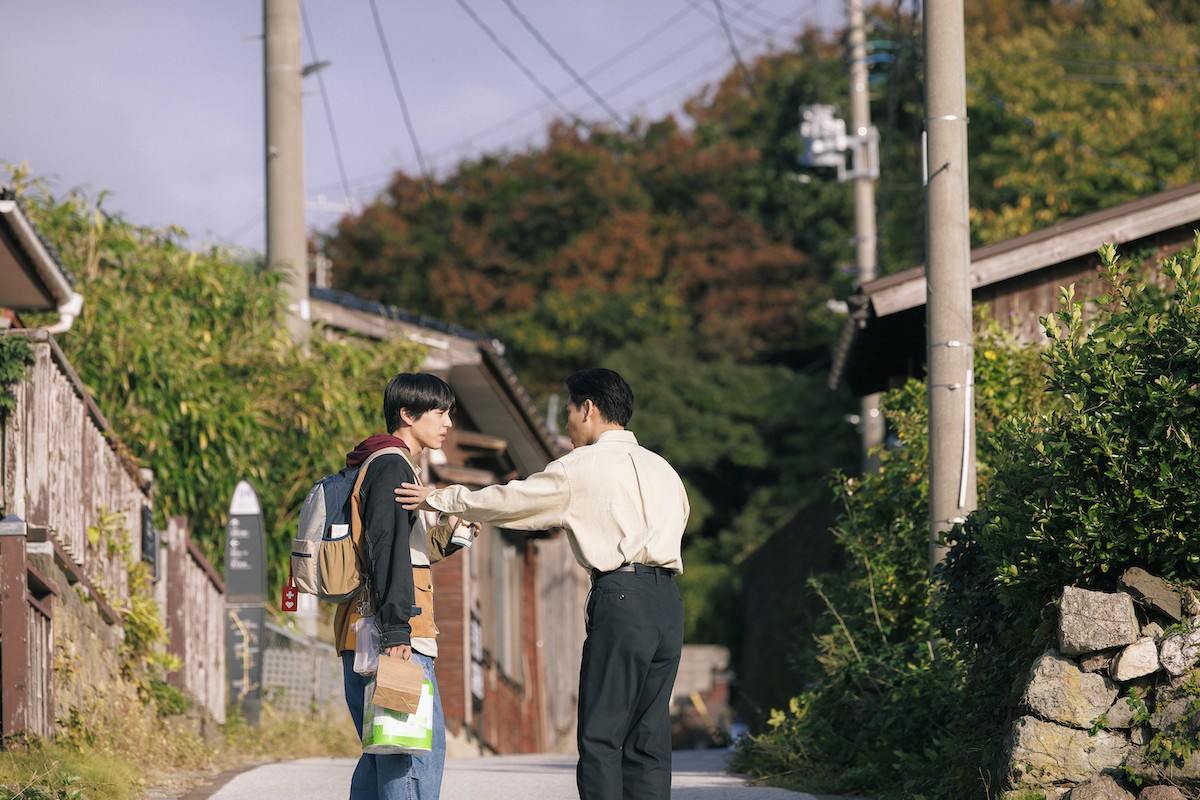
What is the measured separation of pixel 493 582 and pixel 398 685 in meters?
15.1

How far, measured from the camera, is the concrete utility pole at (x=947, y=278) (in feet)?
27.2

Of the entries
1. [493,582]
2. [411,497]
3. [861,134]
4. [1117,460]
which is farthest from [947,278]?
[861,134]

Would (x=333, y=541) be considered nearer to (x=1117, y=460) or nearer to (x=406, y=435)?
(x=406, y=435)

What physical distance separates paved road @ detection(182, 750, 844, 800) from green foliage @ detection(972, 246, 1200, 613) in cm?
216

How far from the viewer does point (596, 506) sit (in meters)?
5.30

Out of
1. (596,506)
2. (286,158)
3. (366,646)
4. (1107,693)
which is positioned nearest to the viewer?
(366,646)

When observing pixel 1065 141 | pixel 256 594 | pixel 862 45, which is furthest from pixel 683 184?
pixel 256 594

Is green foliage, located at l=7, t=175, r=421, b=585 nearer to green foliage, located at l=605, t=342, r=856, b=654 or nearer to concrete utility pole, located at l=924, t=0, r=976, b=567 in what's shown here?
concrete utility pole, located at l=924, t=0, r=976, b=567

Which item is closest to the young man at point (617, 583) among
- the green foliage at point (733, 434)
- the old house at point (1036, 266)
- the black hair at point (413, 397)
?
the black hair at point (413, 397)

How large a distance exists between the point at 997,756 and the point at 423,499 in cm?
283

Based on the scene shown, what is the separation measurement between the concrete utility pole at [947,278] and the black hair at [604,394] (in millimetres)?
3334

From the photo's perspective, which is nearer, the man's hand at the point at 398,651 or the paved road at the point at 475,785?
the man's hand at the point at 398,651

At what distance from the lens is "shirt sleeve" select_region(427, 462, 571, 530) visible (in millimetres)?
5172

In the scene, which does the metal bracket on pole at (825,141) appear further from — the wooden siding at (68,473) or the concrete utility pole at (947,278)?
the wooden siding at (68,473)
